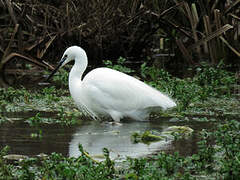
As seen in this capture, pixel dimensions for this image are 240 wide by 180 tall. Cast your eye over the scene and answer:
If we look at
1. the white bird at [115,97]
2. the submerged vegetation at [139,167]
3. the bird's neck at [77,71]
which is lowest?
the submerged vegetation at [139,167]

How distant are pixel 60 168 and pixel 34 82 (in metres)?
7.14

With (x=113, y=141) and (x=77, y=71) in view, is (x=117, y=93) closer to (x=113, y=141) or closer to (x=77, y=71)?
(x=77, y=71)

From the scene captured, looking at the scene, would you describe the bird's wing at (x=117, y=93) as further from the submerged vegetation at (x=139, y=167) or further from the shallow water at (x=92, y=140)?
the submerged vegetation at (x=139, y=167)

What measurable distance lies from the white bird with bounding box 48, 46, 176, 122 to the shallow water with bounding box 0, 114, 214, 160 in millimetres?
182

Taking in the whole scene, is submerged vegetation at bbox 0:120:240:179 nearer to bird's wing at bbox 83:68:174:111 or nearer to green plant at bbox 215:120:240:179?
green plant at bbox 215:120:240:179

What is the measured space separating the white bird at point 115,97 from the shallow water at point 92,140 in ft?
0.60

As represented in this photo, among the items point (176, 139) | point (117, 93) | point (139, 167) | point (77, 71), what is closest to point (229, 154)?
point (139, 167)

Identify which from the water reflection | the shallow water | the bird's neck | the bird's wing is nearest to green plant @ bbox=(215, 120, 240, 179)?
the shallow water

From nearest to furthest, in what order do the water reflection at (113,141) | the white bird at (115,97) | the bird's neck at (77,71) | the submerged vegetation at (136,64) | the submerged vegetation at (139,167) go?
the submerged vegetation at (139,167) < the submerged vegetation at (136,64) < the water reflection at (113,141) < the white bird at (115,97) < the bird's neck at (77,71)

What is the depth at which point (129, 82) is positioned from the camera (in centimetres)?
841

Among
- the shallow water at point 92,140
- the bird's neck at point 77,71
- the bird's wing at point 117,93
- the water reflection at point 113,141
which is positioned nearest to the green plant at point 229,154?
the shallow water at point 92,140

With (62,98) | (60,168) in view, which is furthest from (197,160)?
(62,98)

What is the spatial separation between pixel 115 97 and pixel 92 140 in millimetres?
1450

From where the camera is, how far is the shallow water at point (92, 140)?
625 centimetres
